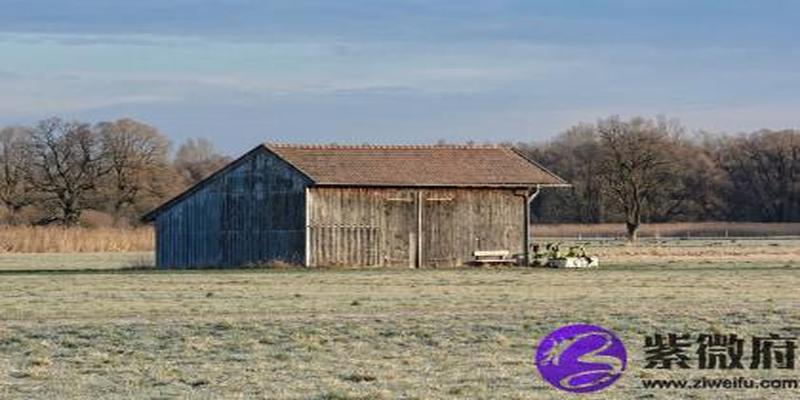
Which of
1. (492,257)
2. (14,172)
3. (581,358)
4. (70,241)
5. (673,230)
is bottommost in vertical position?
(581,358)

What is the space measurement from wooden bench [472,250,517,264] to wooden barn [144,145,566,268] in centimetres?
27

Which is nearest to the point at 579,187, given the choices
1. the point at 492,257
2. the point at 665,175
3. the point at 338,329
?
the point at 665,175

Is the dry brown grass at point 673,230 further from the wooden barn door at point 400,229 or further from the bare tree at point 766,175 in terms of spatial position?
the wooden barn door at point 400,229

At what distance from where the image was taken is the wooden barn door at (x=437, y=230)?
5534cm

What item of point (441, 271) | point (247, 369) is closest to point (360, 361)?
point (247, 369)

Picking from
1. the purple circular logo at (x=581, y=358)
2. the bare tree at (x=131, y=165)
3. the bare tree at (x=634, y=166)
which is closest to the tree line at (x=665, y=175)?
the bare tree at (x=634, y=166)

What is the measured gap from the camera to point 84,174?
117062mm

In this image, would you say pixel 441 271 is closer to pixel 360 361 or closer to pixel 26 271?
pixel 26 271

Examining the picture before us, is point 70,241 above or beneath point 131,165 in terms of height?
beneath

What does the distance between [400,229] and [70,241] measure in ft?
95.3

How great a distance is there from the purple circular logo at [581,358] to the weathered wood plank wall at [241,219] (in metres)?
32.8

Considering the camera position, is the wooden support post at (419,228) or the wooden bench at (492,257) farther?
the wooden bench at (492,257)

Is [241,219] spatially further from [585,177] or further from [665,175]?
[585,177]

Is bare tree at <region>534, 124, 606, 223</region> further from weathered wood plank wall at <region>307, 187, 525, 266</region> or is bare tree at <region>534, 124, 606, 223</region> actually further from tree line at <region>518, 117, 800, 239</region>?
weathered wood plank wall at <region>307, 187, 525, 266</region>
